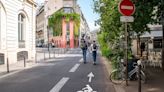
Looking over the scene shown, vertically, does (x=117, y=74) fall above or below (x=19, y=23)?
below

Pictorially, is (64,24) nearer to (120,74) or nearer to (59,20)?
(59,20)

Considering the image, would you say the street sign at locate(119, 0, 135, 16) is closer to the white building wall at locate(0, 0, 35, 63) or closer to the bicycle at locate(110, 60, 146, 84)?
the bicycle at locate(110, 60, 146, 84)

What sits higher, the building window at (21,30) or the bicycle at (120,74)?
the building window at (21,30)

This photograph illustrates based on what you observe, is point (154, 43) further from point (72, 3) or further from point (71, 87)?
point (72, 3)

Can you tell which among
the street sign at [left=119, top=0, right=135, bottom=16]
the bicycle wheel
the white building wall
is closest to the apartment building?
the white building wall

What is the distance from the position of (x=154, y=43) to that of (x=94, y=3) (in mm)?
7045

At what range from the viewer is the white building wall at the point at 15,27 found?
27.7 meters

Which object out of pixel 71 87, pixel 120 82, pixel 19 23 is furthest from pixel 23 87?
pixel 19 23

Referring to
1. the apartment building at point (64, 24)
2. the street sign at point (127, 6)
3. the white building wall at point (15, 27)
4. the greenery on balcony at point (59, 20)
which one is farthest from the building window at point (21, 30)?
the greenery on balcony at point (59, 20)

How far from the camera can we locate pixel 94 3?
24.4 meters

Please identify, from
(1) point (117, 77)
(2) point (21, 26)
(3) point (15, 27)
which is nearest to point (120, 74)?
(1) point (117, 77)

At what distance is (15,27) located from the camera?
99.1 feet

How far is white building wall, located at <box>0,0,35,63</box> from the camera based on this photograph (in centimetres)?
2768

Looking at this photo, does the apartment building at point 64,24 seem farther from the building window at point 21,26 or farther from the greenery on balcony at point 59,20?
the building window at point 21,26
